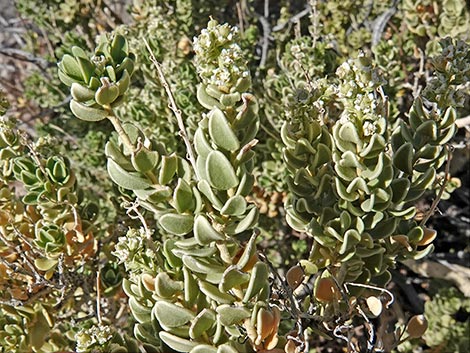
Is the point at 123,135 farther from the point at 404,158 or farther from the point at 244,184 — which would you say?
the point at 404,158

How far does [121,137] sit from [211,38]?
21 cm

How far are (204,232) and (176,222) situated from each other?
58 mm

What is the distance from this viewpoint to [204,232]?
800 mm

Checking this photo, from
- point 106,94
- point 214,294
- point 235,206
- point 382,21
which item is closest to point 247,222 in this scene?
point 235,206

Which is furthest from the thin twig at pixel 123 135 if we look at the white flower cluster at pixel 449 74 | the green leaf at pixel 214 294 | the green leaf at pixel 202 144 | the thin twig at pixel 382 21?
the thin twig at pixel 382 21

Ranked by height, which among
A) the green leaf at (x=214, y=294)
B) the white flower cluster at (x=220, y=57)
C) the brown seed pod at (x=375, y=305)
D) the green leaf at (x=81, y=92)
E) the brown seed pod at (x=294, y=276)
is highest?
the green leaf at (x=81, y=92)

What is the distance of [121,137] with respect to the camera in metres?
0.89

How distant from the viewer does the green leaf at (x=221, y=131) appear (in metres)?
0.79

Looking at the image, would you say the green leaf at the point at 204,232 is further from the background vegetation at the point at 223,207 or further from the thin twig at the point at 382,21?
the thin twig at the point at 382,21

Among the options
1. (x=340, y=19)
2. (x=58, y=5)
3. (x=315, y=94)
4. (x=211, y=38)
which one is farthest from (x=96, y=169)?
(x=211, y=38)

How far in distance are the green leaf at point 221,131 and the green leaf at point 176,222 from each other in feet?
0.40

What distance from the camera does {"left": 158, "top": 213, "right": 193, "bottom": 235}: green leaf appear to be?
32.5 inches

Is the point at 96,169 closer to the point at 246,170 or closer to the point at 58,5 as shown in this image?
the point at 58,5

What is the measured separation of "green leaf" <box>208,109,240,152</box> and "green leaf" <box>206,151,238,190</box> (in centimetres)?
A: 2
